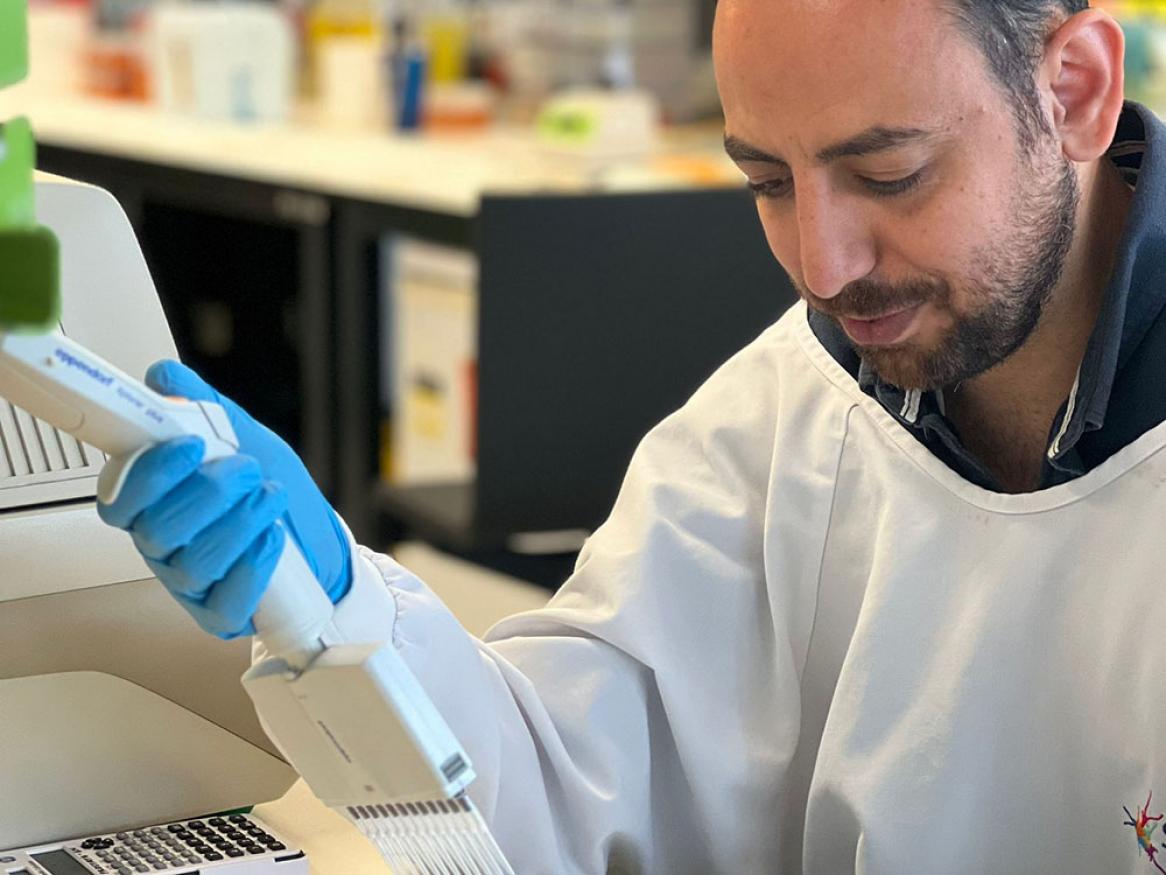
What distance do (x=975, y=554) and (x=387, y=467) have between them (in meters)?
1.99

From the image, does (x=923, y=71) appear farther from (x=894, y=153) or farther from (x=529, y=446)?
(x=529, y=446)

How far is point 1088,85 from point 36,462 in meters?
0.67

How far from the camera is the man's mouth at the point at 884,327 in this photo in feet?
3.59

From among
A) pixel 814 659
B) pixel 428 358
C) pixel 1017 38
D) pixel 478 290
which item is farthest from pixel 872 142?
pixel 428 358

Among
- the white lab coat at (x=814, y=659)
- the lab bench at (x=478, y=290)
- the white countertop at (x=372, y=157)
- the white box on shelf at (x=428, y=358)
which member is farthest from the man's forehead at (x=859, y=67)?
the white box on shelf at (x=428, y=358)

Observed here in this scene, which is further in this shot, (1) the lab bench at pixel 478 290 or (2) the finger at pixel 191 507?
(1) the lab bench at pixel 478 290

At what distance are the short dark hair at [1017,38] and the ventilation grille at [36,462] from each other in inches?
22.4

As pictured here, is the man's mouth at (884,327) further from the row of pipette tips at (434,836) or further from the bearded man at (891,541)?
the row of pipette tips at (434,836)

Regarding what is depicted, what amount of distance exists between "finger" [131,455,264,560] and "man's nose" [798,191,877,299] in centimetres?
39

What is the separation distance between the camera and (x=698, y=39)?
335cm

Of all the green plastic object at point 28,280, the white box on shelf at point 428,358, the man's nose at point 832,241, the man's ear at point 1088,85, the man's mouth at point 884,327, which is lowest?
the white box on shelf at point 428,358

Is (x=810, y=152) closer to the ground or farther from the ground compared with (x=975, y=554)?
farther from the ground

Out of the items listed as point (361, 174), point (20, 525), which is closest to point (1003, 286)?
point (20, 525)

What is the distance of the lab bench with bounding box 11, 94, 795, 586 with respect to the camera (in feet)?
7.22
